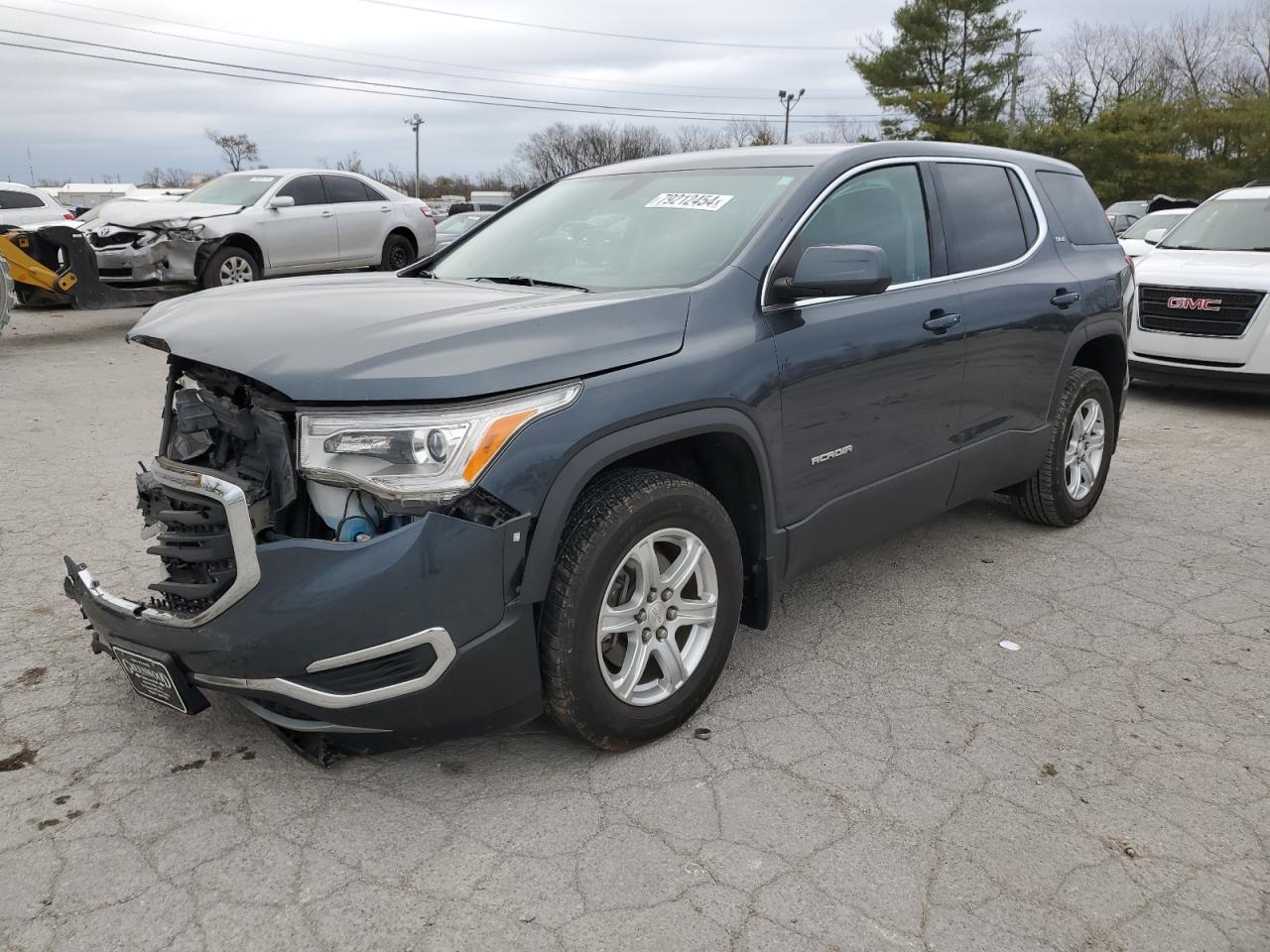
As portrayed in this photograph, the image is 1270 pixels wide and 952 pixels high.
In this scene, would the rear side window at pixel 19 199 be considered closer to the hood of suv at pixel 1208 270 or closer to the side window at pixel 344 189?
the side window at pixel 344 189

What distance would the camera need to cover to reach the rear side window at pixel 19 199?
49.1 feet

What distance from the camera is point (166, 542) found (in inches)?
106

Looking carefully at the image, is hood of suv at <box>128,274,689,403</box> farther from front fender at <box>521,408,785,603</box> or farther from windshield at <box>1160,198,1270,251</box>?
windshield at <box>1160,198,1270,251</box>

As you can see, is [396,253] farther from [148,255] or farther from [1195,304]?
[1195,304]

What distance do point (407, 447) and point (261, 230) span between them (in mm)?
11071

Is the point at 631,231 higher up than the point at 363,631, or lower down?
higher up

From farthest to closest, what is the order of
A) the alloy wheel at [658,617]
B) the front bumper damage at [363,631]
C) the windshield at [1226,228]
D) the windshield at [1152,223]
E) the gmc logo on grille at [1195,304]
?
the windshield at [1152,223] < the windshield at [1226,228] < the gmc logo on grille at [1195,304] < the alloy wheel at [658,617] < the front bumper damage at [363,631]

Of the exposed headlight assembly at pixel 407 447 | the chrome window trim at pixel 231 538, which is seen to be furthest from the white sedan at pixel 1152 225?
the chrome window trim at pixel 231 538

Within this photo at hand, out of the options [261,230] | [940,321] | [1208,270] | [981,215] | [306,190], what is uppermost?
[306,190]

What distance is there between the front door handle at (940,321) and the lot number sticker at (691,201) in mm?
907

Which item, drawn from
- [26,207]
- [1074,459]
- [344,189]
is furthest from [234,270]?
[1074,459]

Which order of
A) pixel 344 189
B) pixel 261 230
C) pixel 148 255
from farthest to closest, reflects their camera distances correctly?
pixel 344 189 < pixel 261 230 < pixel 148 255

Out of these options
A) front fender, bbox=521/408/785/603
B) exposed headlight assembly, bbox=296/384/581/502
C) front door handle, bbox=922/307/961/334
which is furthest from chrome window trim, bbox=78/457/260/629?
front door handle, bbox=922/307/961/334

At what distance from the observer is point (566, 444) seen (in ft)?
8.54
